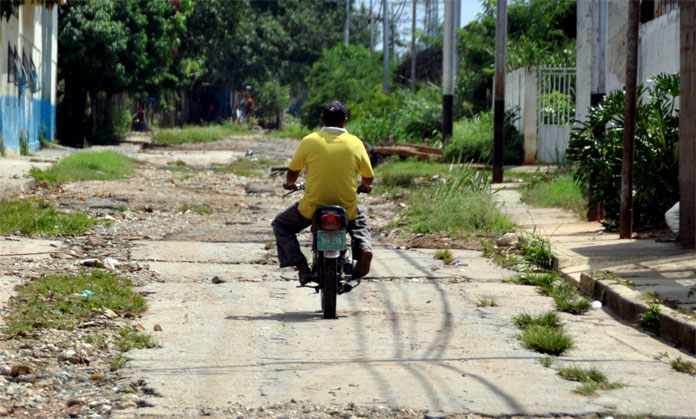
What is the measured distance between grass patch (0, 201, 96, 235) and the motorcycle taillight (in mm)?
4751

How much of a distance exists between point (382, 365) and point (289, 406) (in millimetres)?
940

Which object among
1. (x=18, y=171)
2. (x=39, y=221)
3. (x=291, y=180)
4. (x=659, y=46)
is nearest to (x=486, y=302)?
(x=291, y=180)

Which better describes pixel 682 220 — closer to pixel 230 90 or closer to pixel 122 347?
pixel 122 347

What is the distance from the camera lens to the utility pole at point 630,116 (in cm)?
971

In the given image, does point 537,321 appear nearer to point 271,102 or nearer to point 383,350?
point 383,350

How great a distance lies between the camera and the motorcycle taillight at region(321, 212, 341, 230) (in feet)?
21.3

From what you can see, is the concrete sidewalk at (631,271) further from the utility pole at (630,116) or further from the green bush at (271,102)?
the green bush at (271,102)

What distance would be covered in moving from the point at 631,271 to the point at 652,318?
1638 millimetres

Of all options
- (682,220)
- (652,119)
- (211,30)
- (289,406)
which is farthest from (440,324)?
(211,30)

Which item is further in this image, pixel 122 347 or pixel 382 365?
pixel 122 347

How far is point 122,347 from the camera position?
5621mm

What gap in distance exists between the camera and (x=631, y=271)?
26.3ft

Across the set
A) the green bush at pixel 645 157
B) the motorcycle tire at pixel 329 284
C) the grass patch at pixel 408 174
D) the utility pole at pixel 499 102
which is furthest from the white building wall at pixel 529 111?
the motorcycle tire at pixel 329 284

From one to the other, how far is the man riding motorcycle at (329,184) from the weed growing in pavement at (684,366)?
2278 mm
